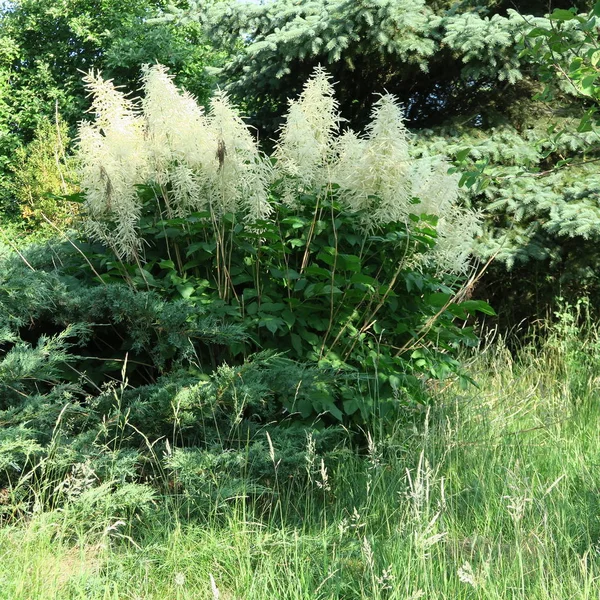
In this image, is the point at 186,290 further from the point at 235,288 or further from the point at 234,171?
the point at 234,171

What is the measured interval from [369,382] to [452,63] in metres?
4.89

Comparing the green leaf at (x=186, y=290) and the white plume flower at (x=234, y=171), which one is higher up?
the white plume flower at (x=234, y=171)

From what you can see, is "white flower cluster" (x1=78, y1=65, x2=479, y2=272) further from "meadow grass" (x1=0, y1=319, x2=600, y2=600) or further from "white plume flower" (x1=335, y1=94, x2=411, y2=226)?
"meadow grass" (x1=0, y1=319, x2=600, y2=600)

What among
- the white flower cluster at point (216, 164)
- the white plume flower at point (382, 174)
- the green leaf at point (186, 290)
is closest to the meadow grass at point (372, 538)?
the green leaf at point (186, 290)

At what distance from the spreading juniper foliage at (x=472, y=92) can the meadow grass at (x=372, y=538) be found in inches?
115

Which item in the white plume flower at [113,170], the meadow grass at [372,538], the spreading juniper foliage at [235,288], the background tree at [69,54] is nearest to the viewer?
the meadow grass at [372,538]

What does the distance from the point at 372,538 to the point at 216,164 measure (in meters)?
2.07

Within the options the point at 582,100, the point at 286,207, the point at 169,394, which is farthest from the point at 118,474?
the point at 582,100

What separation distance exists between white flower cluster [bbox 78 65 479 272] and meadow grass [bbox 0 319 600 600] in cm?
132

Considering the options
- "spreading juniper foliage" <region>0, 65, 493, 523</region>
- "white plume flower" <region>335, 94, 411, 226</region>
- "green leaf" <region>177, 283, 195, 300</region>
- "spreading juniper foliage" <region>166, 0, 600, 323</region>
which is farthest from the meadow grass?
"spreading juniper foliage" <region>166, 0, 600, 323</region>

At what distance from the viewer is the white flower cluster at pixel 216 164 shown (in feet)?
12.2

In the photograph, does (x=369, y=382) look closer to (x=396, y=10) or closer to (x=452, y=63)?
(x=396, y=10)

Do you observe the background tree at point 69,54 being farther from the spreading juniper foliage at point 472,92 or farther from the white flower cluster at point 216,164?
the white flower cluster at point 216,164

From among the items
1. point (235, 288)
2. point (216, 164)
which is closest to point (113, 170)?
point (216, 164)
